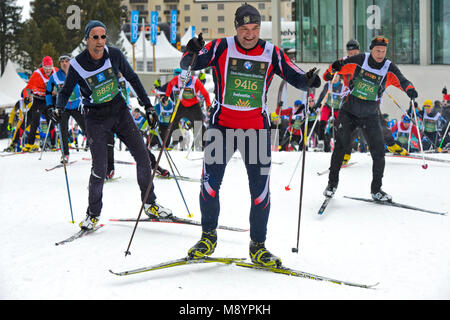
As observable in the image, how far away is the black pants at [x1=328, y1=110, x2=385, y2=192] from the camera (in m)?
6.43

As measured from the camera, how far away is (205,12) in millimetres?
Answer: 83750

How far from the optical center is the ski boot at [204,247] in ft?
13.8

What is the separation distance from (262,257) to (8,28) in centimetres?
4923

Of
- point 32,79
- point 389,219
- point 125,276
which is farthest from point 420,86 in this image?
point 125,276

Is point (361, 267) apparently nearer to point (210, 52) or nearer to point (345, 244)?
point (345, 244)

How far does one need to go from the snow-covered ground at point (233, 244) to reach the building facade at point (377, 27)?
1337cm

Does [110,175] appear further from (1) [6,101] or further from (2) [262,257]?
(1) [6,101]

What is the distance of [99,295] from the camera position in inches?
144

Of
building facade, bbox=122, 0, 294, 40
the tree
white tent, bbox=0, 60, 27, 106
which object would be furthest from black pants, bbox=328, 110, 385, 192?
building facade, bbox=122, 0, 294, 40

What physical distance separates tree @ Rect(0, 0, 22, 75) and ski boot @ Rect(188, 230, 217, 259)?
154 feet

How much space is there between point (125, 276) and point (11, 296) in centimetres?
76

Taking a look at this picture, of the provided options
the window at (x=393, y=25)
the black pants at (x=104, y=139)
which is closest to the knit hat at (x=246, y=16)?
the black pants at (x=104, y=139)

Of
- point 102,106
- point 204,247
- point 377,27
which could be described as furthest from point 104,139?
point 377,27
